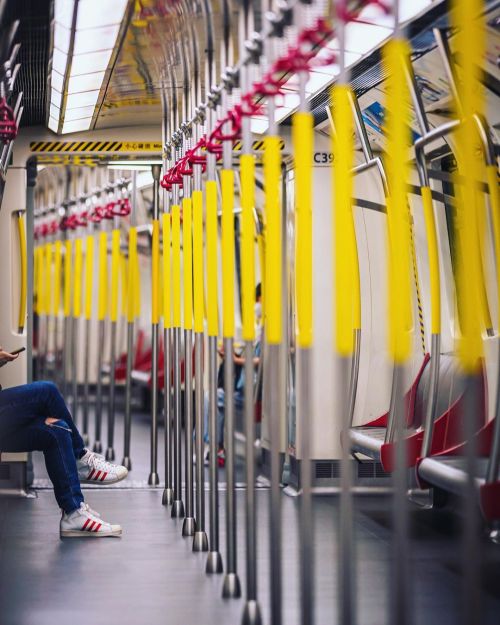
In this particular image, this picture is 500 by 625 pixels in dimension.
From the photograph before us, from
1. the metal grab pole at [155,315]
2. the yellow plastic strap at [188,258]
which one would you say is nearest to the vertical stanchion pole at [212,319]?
the yellow plastic strap at [188,258]

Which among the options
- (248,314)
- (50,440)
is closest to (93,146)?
(50,440)

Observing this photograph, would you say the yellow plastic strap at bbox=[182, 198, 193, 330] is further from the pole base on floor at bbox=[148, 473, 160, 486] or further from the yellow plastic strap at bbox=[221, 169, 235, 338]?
the pole base on floor at bbox=[148, 473, 160, 486]

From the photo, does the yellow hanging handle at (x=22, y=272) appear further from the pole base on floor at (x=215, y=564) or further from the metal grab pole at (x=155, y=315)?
the pole base on floor at (x=215, y=564)

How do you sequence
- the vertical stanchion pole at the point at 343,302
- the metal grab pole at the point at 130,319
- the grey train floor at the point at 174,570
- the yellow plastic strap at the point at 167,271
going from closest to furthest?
the vertical stanchion pole at the point at 343,302, the grey train floor at the point at 174,570, the yellow plastic strap at the point at 167,271, the metal grab pole at the point at 130,319

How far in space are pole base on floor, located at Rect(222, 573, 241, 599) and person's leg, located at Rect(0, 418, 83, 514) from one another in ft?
6.97

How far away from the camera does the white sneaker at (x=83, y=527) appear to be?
775 cm

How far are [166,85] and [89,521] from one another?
3297mm

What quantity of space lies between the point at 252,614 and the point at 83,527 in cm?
283

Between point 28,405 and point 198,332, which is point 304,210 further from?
point 28,405

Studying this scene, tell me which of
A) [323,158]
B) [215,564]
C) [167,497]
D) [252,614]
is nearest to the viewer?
[252,614]

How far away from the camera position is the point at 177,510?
8656mm

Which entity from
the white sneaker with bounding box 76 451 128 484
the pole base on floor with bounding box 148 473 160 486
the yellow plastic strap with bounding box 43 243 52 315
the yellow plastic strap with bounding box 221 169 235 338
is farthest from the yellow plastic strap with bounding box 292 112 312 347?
the yellow plastic strap with bounding box 43 243 52 315

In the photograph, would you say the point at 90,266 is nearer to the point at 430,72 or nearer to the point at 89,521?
the point at 89,521

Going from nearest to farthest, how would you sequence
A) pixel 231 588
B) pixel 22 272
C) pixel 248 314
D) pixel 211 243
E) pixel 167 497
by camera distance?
pixel 248 314 → pixel 231 588 → pixel 211 243 → pixel 167 497 → pixel 22 272
